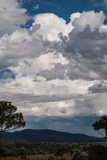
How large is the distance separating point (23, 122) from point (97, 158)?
17.7 m

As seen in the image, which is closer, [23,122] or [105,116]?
[23,122]

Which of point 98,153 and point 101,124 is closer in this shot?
point 98,153

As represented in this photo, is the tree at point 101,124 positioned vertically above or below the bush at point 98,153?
above

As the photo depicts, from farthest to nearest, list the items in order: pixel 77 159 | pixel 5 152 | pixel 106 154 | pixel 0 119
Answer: pixel 5 152
pixel 77 159
pixel 0 119
pixel 106 154

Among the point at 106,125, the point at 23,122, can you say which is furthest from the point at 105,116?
the point at 23,122

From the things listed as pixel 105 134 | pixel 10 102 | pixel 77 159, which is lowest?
pixel 77 159

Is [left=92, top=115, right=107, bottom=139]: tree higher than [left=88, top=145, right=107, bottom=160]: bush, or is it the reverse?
[left=92, top=115, right=107, bottom=139]: tree

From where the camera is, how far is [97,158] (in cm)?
5944

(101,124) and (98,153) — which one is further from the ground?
(101,124)

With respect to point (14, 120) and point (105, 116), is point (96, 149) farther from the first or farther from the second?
point (105, 116)

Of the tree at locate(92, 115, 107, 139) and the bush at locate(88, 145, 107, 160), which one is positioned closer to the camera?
the bush at locate(88, 145, 107, 160)

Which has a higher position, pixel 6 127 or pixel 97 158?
pixel 6 127

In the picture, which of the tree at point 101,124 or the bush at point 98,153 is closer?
the bush at point 98,153

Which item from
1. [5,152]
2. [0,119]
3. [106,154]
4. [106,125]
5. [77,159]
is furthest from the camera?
[5,152]
